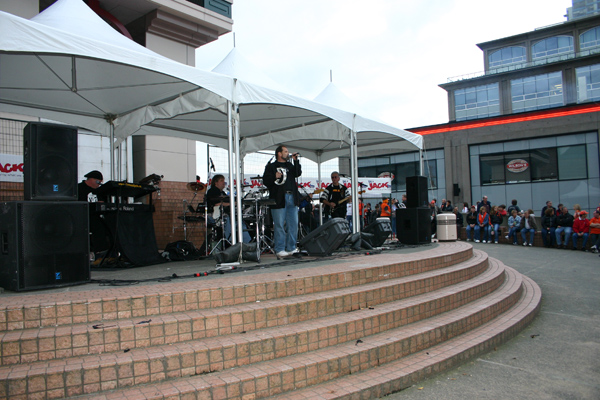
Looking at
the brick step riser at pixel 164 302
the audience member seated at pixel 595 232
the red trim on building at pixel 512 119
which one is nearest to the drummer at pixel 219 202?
the brick step riser at pixel 164 302

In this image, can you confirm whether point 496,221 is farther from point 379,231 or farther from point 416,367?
point 416,367

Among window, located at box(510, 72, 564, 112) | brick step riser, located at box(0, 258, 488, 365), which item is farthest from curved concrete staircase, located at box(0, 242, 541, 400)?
window, located at box(510, 72, 564, 112)

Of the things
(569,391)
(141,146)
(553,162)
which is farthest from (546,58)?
(569,391)

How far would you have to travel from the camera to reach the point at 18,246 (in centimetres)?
398

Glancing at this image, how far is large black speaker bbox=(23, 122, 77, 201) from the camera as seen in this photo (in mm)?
4266

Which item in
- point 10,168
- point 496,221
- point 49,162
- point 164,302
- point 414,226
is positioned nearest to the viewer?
point 164,302

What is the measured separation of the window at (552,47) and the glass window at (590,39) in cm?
96

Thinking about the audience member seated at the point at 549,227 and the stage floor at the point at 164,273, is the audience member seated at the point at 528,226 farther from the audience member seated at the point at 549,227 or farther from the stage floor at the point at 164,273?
the stage floor at the point at 164,273

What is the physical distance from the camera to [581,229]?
13422 millimetres

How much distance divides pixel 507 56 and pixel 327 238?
47754 mm

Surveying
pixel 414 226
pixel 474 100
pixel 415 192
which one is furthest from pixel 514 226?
pixel 474 100

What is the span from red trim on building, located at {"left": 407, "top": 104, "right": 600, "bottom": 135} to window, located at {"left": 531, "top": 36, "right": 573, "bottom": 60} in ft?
81.1

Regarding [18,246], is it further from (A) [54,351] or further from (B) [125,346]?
(B) [125,346]

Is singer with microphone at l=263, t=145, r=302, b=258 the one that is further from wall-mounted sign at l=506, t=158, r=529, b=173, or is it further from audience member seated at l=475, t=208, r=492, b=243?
wall-mounted sign at l=506, t=158, r=529, b=173
